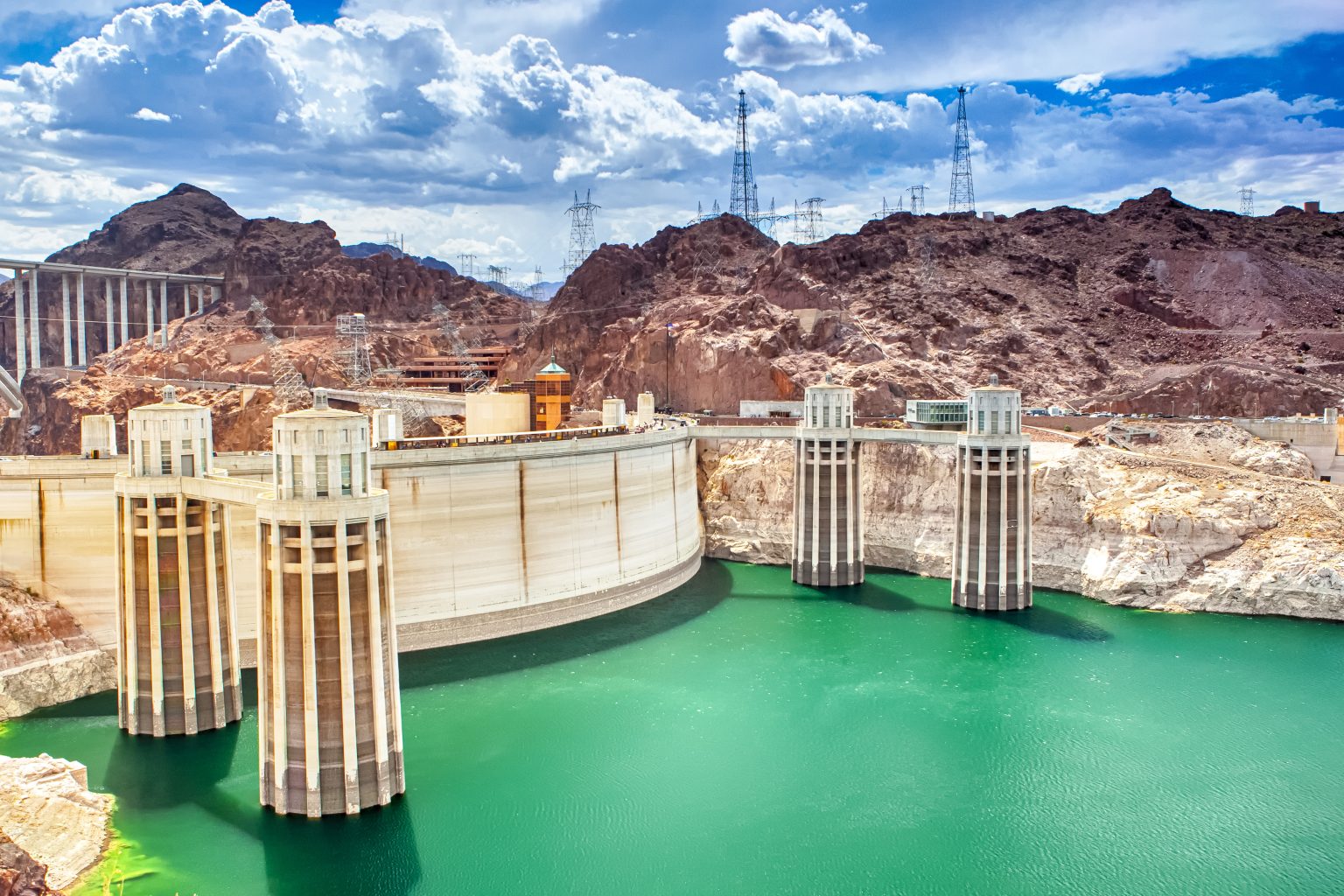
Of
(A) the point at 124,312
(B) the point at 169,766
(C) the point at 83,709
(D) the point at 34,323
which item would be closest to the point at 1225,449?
(B) the point at 169,766

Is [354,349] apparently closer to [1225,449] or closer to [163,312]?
[163,312]

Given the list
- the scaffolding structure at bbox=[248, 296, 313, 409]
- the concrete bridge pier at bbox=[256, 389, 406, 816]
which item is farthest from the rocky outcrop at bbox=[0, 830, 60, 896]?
the scaffolding structure at bbox=[248, 296, 313, 409]

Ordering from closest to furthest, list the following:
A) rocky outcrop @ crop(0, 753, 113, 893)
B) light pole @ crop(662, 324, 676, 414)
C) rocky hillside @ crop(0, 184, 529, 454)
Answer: rocky outcrop @ crop(0, 753, 113, 893) < light pole @ crop(662, 324, 676, 414) < rocky hillside @ crop(0, 184, 529, 454)

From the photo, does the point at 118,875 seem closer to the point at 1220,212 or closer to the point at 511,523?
the point at 511,523

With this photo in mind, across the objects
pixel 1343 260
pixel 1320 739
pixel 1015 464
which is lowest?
pixel 1320 739

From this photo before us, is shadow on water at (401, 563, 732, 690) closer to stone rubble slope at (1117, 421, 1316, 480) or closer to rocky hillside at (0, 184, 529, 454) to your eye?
stone rubble slope at (1117, 421, 1316, 480)

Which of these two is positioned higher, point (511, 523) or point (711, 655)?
point (511, 523)

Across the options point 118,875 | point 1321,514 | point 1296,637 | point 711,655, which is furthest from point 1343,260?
point 118,875
